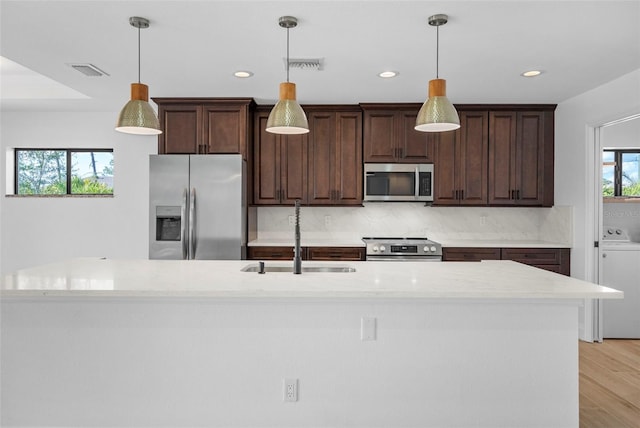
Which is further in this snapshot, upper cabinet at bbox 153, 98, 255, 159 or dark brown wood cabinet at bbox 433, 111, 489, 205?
dark brown wood cabinet at bbox 433, 111, 489, 205

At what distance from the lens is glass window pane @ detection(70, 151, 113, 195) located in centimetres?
516

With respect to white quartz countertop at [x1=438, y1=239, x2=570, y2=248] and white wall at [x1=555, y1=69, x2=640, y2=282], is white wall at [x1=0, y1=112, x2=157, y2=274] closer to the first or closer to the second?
white quartz countertop at [x1=438, y1=239, x2=570, y2=248]

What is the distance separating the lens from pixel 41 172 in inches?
Result: 205

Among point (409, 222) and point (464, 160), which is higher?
point (464, 160)

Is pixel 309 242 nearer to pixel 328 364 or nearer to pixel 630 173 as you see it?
pixel 328 364

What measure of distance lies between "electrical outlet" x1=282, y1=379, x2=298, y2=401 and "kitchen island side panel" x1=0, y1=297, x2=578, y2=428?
0.02 m

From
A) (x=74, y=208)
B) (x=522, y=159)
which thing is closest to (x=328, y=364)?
(x=522, y=159)

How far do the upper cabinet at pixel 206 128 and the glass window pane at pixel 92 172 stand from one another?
1204mm

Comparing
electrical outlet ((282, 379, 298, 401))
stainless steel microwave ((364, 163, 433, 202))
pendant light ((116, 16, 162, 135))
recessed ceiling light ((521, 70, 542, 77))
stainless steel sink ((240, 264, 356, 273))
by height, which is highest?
recessed ceiling light ((521, 70, 542, 77))

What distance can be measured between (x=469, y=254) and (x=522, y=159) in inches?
48.5

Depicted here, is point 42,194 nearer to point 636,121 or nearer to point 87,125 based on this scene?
point 87,125

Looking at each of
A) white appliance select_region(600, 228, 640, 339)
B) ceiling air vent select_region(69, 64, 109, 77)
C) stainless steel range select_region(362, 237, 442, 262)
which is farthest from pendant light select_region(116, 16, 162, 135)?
white appliance select_region(600, 228, 640, 339)

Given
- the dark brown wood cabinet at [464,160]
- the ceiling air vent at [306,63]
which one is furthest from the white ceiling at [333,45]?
the dark brown wood cabinet at [464,160]

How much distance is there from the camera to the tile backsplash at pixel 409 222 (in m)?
4.99
